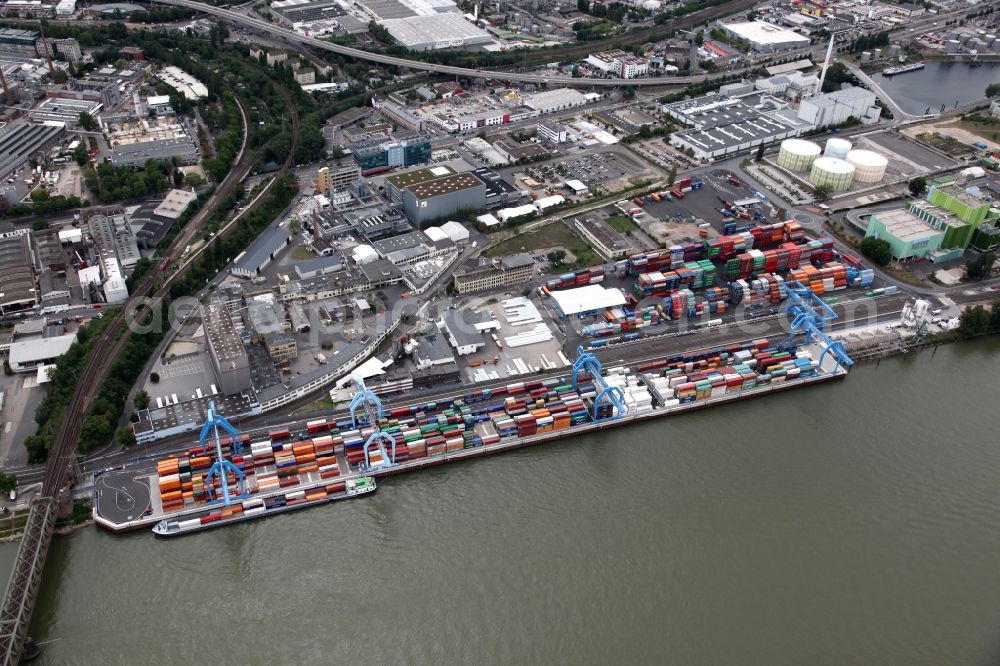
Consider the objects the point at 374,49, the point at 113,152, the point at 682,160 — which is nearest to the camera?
the point at 113,152

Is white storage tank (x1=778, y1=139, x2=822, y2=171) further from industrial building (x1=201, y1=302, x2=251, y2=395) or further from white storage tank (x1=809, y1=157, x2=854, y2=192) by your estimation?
industrial building (x1=201, y1=302, x2=251, y2=395)

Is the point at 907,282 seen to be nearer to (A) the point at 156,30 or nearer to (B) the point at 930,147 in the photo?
(B) the point at 930,147

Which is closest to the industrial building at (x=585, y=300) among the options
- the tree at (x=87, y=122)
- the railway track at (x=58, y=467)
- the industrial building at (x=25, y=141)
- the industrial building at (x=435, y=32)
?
the railway track at (x=58, y=467)

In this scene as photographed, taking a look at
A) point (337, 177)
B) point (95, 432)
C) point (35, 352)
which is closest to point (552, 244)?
point (337, 177)

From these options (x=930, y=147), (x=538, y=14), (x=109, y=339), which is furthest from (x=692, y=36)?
(x=109, y=339)

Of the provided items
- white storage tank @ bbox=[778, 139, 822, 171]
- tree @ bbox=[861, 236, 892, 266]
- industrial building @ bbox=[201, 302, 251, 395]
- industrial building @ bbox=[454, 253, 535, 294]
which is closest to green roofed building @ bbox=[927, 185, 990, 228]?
tree @ bbox=[861, 236, 892, 266]

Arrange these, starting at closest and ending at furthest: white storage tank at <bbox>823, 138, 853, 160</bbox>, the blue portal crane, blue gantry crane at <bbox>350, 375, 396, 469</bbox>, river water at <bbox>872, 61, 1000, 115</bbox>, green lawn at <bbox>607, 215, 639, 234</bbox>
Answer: the blue portal crane → blue gantry crane at <bbox>350, 375, 396, 469</bbox> → green lawn at <bbox>607, 215, 639, 234</bbox> → white storage tank at <bbox>823, 138, 853, 160</bbox> → river water at <bbox>872, 61, 1000, 115</bbox>
